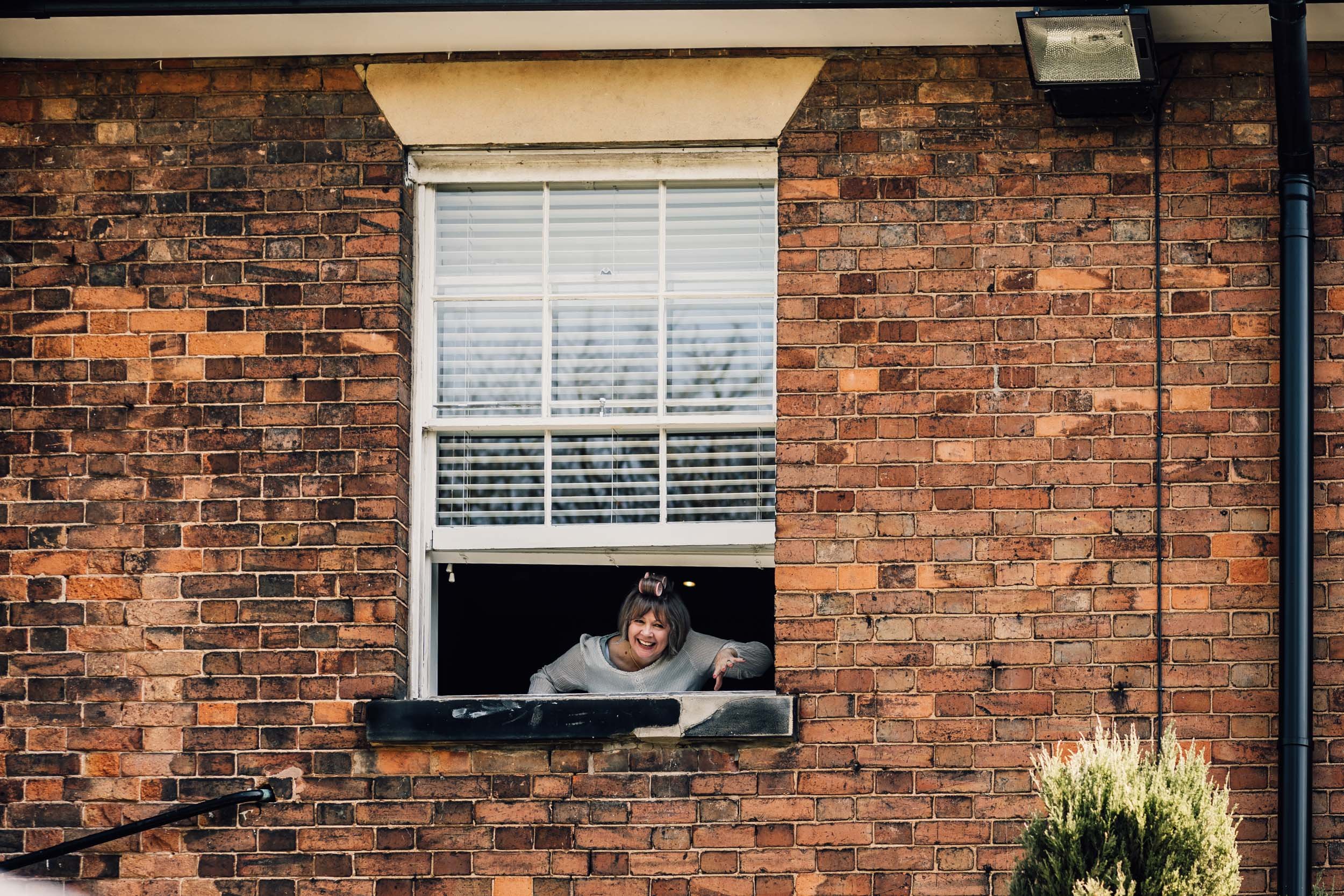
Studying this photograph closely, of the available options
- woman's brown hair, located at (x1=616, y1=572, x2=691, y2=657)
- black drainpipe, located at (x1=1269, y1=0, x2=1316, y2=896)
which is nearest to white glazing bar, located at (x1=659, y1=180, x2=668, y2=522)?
woman's brown hair, located at (x1=616, y1=572, x2=691, y2=657)

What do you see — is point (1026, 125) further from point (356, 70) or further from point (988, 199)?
point (356, 70)

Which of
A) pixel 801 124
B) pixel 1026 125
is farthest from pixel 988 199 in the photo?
pixel 801 124

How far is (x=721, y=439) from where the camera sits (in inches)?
265

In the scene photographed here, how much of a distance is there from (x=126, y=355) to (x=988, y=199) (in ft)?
10.5

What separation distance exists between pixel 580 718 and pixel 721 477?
1.07 meters

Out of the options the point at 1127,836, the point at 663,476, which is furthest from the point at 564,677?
the point at 1127,836

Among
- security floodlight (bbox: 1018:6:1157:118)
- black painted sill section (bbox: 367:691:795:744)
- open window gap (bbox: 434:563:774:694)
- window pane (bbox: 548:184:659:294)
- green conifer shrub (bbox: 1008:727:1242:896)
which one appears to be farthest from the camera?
open window gap (bbox: 434:563:774:694)

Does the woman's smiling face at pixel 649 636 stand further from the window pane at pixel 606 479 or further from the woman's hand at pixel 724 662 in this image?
the window pane at pixel 606 479

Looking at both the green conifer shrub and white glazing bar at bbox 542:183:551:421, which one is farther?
white glazing bar at bbox 542:183:551:421

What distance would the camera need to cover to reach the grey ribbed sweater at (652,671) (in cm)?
673

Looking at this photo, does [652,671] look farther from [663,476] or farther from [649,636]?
[663,476]

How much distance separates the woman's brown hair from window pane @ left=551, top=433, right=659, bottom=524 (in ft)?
0.83

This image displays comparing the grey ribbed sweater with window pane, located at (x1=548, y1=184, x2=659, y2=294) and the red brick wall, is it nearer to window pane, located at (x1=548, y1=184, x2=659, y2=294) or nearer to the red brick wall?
the red brick wall

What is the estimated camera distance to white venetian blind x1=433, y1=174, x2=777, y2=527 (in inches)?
265
